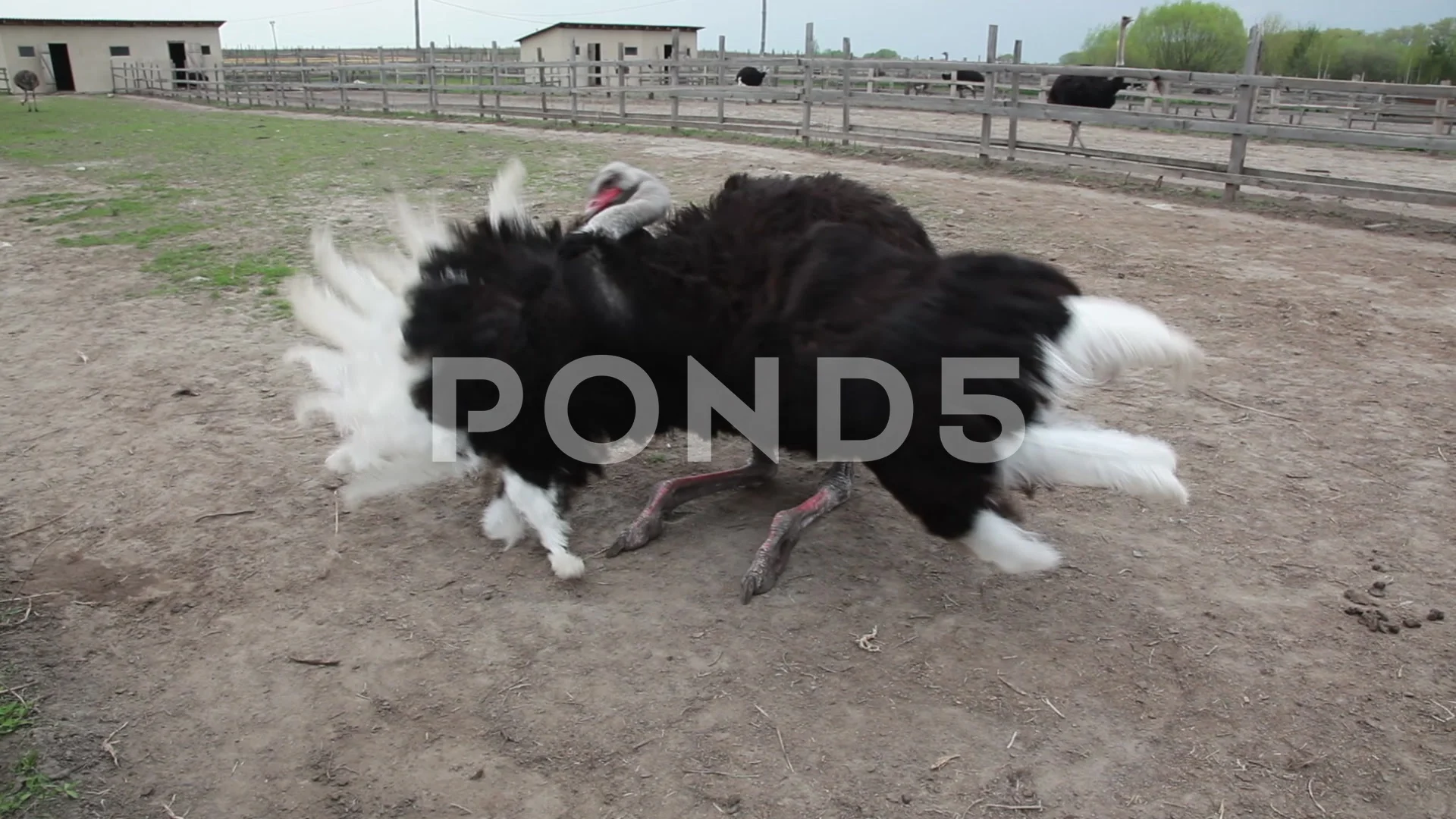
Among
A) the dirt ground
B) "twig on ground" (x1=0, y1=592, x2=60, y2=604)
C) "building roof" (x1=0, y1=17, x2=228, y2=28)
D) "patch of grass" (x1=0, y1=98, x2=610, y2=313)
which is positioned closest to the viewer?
the dirt ground

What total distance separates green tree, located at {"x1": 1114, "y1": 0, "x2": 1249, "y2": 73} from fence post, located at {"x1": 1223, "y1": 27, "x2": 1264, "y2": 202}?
26605mm

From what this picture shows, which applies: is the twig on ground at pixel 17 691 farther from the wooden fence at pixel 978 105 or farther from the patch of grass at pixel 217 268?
the wooden fence at pixel 978 105

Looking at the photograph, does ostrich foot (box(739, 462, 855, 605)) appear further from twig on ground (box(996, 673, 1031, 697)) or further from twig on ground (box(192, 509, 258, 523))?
twig on ground (box(192, 509, 258, 523))

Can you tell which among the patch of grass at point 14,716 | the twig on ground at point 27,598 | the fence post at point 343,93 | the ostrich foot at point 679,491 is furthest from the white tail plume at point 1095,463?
the fence post at point 343,93

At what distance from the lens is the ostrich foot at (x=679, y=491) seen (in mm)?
3217

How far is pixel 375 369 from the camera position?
296 cm

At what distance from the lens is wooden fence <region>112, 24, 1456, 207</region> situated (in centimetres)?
973

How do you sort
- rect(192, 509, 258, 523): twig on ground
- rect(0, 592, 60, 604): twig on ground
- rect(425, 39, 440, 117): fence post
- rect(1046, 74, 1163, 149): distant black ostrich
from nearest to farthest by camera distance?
rect(0, 592, 60, 604): twig on ground < rect(192, 509, 258, 523): twig on ground < rect(1046, 74, 1163, 149): distant black ostrich < rect(425, 39, 440, 117): fence post

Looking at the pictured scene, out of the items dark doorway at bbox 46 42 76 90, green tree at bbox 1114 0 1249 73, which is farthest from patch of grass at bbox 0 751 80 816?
dark doorway at bbox 46 42 76 90

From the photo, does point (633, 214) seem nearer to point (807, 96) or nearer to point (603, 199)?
point (603, 199)

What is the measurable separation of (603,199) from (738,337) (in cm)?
89

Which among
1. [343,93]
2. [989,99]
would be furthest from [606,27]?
[989,99]

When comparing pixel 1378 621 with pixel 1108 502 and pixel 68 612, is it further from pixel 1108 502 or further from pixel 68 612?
pixel 68 612

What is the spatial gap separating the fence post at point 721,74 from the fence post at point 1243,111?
823cm
